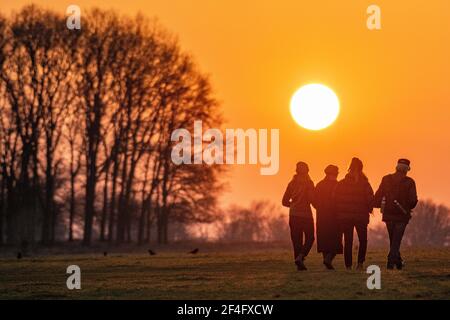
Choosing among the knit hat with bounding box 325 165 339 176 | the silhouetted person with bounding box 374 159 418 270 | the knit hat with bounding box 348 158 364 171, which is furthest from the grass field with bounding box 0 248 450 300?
the knit hat with bounding box 348 158 364 171

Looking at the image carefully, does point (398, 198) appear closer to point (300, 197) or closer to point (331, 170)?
point (331, 170)

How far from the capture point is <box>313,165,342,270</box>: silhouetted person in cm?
2491

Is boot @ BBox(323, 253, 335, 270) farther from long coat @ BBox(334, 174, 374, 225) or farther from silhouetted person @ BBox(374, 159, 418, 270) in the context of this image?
silhouetted person @ BBox(374, 159, 418, 270)

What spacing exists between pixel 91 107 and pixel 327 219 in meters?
38.4

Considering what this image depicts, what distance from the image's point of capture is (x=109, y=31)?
63094 millimetres

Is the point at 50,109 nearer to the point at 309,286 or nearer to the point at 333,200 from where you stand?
the point at 333,200

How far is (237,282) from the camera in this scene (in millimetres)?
22625

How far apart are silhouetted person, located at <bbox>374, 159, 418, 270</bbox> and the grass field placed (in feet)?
3.07

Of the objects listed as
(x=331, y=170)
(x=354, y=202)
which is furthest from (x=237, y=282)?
(x=331, y=170)

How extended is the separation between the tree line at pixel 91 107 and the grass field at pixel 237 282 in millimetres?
31242

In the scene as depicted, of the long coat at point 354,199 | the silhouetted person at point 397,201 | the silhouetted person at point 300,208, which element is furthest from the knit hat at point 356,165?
the silhouetted person at point 300,208

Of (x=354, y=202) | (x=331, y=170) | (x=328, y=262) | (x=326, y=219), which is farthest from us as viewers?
(x=328, y=262)

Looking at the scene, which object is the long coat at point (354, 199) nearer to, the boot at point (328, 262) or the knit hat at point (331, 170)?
the knit hat at point (331, 170)

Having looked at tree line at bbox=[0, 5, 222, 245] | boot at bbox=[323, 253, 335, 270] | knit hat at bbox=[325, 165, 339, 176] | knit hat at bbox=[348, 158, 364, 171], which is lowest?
boot at bbox=[323, 253, 335, 270]
